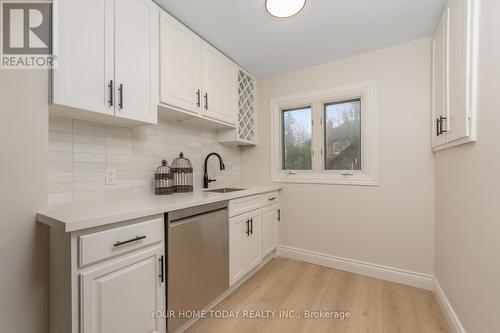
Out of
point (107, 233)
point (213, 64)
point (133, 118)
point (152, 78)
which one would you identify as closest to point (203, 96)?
point (213, 64)

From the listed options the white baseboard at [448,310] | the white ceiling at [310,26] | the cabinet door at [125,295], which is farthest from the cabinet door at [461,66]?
the cabinet door at [125,295]

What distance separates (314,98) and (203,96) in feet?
4.22

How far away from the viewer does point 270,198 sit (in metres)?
2.49

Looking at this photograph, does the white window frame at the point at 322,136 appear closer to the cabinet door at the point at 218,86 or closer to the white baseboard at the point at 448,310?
the cabinet door at the point at 218,86

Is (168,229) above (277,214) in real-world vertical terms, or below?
above

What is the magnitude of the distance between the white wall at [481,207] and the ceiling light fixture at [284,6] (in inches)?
37.9

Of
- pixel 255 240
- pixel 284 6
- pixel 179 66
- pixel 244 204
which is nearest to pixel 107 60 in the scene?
pixel 179 66

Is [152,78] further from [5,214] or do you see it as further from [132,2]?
[5,214]

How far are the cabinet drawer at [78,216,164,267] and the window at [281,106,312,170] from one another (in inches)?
72.0

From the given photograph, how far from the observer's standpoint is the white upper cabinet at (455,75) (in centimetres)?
117

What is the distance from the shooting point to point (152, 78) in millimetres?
1556

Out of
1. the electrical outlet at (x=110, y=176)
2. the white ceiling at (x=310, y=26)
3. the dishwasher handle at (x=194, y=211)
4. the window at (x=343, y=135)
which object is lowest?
the dishwasher handle at (x=194, y=211)

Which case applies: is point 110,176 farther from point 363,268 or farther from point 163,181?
point 363,268

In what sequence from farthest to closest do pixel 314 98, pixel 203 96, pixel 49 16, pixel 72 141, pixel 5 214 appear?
Result: 1. pixel 314 98
2. pixel 203 96
3. pixel 72 141
4. pixel 49 16
5. pixel 5 214
